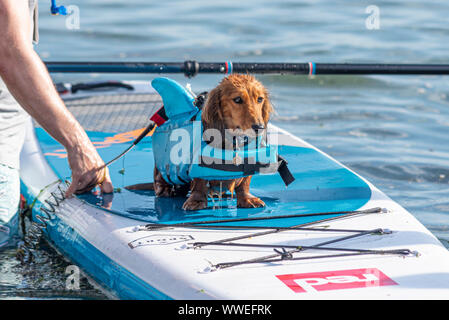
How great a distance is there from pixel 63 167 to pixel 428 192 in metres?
2.56

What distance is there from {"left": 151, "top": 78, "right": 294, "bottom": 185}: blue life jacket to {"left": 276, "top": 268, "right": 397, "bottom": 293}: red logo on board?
2.06 feet

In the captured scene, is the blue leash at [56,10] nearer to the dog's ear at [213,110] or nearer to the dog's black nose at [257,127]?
the dog's ear at [213,110]

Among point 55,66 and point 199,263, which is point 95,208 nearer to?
point 199,263

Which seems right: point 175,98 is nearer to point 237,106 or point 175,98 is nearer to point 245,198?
point 237,106

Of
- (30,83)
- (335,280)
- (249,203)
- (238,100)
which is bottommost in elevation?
(335,280)

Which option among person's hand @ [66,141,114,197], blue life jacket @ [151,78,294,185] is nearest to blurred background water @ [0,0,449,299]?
person's hand @ [66,141,114,197]

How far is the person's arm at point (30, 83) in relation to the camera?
9.18 feet

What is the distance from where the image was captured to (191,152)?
3.30 meters

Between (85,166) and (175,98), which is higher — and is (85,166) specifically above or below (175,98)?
below

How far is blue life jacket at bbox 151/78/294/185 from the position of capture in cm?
324

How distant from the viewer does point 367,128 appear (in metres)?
6.56

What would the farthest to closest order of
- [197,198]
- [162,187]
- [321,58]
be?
[321,58]
[162,187]
[197,198]

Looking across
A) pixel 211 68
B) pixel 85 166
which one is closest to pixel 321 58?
pixel 211 68

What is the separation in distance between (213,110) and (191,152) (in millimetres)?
243
